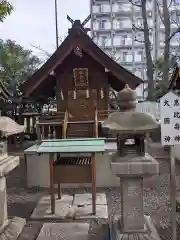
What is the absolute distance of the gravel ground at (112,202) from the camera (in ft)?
19.3

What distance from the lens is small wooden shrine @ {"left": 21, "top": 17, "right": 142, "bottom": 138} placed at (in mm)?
11297

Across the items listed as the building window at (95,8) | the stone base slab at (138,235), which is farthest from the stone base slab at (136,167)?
the building window at (95,8)

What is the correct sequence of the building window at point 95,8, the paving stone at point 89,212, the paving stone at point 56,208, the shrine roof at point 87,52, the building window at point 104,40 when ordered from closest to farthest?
the paving stone at point 89,212, the paving stone at point 56,208, the shrine roof at point 87,52, the building window at point 104,40, the building window at point 95,8

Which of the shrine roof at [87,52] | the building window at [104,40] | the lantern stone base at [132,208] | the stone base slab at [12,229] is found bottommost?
the stone base slab at [12,229]

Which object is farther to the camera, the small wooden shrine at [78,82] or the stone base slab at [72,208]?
the small wooden shrine at [78,82]

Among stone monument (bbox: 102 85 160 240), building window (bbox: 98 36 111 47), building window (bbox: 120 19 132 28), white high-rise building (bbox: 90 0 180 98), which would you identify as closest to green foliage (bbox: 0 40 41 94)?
stone monument (bbox: 102 85 160 240)

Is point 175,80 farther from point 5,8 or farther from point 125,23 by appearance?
point 125,23

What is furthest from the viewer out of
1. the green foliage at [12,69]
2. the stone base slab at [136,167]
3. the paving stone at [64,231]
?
the green foliage at [12,69]

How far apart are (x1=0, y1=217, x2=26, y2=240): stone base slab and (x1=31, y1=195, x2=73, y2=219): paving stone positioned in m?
1.15

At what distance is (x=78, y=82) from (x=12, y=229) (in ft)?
24.3

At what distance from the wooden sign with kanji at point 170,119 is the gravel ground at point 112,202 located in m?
1.94

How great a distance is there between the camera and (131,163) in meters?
4.49

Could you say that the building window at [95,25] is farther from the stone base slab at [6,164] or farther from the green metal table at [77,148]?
the stone base slab at [6,164]

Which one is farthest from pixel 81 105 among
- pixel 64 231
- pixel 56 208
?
pixel 64 231
